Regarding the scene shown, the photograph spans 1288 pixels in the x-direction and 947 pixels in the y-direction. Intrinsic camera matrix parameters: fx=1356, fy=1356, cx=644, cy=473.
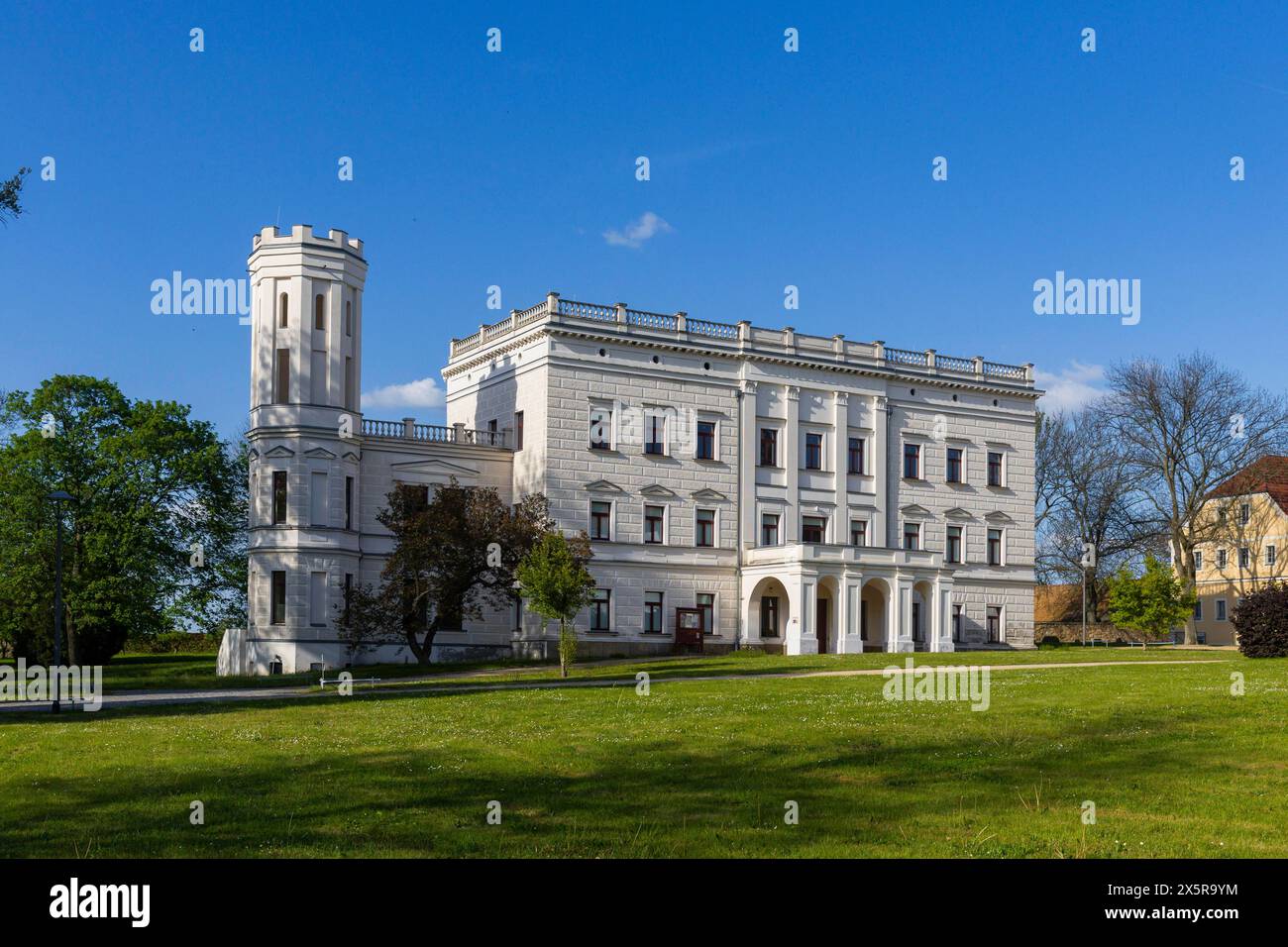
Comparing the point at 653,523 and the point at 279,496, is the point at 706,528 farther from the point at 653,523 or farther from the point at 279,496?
the point at 279,496

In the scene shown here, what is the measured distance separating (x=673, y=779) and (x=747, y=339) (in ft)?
142

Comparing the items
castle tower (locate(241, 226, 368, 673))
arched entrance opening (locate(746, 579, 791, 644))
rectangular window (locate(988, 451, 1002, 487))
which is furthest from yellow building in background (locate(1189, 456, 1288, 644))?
castle tower (locate(241, 226, 368, 673))

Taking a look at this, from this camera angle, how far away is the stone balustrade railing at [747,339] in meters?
55.1

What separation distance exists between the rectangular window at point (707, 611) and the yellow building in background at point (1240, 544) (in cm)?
3791

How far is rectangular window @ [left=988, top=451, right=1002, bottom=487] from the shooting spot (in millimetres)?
65625

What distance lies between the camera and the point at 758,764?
17344mm

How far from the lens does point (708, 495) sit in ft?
188

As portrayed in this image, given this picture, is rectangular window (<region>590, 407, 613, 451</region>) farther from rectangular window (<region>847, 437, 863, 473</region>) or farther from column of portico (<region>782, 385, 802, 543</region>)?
rectangular window (<region>847, 437, 863, 473</region>)

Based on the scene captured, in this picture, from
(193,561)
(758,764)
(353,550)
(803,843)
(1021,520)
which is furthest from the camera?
(1021,520)

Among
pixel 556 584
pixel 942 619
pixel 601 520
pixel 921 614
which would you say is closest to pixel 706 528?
pixel 601 520

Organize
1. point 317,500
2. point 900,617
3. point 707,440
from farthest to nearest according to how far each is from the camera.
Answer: point 707,440, point 900,617, point 317,500

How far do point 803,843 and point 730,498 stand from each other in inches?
1788
